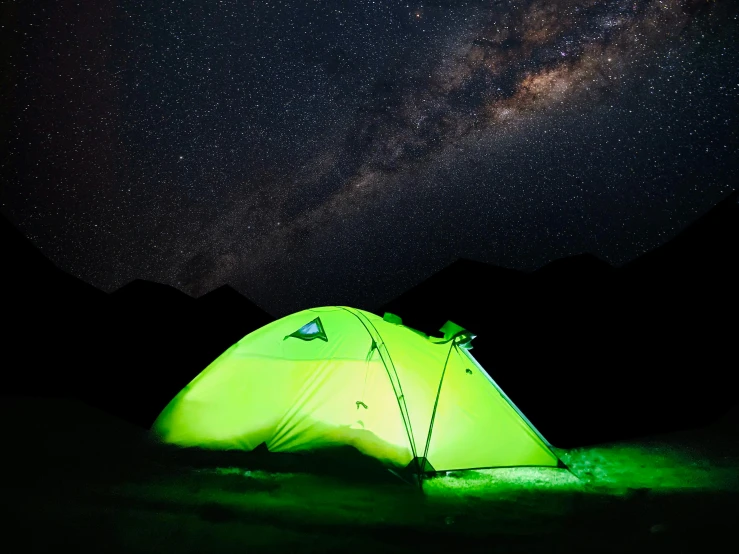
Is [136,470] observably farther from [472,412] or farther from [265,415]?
[472,412]

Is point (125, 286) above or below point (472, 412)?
above

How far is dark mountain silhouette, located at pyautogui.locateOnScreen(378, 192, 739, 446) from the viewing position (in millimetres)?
15336

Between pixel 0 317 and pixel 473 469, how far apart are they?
3668cm

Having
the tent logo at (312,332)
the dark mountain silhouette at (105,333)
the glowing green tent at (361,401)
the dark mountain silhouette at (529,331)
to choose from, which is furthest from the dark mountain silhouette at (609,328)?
the dark mountain silhouette at (105,333)

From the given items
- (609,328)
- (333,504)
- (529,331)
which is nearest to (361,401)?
(333,504)

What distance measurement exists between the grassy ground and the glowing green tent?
0.85 ft

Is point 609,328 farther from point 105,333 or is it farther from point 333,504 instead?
point 333,504

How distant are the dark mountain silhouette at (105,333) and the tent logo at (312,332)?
706 centimetres

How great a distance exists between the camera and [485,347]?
135 feet

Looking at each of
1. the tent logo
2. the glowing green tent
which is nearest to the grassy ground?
the glowing green tent

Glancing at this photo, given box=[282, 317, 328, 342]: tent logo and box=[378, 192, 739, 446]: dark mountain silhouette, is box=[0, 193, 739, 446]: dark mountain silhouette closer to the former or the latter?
box=[378, 192, 739, 446]: dark mountain silhouette

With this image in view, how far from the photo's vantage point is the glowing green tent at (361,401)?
244 inches

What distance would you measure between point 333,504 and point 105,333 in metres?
37.9

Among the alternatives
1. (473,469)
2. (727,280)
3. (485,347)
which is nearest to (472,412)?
(473,469)
